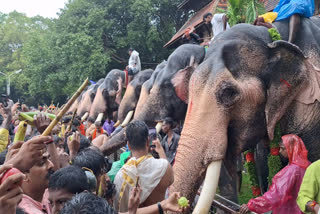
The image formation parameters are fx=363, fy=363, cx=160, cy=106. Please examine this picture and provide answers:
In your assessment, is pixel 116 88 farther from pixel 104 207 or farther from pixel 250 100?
pixel 104 207

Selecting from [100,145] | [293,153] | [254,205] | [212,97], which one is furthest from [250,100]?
[100,145]

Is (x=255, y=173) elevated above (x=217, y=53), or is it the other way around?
(x=217, y=53)

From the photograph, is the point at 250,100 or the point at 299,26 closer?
the point at 250,100

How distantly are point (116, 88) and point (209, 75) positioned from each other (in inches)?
282

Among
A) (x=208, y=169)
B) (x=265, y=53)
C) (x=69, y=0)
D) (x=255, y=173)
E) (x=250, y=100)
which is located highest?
(x=69, y=0)

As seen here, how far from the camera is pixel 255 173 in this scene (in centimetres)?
512

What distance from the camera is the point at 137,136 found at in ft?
10.1

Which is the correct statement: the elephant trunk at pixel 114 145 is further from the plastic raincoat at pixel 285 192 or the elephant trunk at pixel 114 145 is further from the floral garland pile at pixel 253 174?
the plastic raincoat at pixel 285 192

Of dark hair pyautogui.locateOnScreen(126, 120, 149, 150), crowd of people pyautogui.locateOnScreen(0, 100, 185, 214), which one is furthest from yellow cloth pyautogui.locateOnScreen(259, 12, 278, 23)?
dark hair pyautogui.locateOnScreen(126, 120, 149, 150)

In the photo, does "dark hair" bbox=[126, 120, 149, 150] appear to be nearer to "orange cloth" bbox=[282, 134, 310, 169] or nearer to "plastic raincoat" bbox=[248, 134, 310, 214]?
"plastic raincoat" bbox=[248, 134, 310, 214]

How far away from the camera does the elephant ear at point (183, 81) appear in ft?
19.5

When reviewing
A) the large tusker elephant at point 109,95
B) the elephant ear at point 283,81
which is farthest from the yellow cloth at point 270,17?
the large tusker elephant at point 109,95

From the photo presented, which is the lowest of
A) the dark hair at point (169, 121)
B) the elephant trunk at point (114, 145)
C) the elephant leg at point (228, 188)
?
the elephant leg at point (228, 188)

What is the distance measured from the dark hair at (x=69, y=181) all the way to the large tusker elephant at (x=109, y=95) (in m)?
8.17
